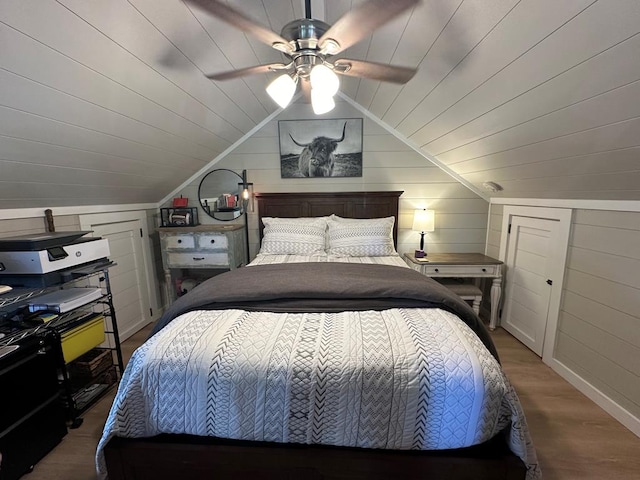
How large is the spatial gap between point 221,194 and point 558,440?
3.31m

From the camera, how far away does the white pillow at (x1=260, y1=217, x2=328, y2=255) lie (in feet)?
8.74

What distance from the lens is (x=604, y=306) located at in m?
1.80

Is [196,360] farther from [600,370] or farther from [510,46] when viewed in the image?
[600,370]

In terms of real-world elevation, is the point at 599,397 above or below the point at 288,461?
A: below

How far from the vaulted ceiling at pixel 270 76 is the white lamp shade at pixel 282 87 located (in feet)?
1.46

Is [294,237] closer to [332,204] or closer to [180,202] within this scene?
[332,204]

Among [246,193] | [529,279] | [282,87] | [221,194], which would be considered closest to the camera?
[282,87]

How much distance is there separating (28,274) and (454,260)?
311 centimetres

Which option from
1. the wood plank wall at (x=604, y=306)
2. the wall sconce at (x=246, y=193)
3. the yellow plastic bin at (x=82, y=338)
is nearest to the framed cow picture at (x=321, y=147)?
the wall sconce at (x=246, y=193)

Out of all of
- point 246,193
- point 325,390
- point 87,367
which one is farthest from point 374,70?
point 87,367

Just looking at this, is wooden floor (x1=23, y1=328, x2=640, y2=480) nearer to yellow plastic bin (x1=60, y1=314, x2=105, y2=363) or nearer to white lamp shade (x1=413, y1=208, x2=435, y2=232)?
yellow plastic bin (x1=60, y1=314, x2=105, y2=363)

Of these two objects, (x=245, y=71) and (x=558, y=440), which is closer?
(x=245, y=71)

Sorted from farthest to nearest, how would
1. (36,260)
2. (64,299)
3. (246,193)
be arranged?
(246,193) < (64,299) < (36,260)

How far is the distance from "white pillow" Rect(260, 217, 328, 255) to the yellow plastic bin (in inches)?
52.0
